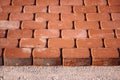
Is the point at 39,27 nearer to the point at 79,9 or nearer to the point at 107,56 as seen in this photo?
the point at 79,9

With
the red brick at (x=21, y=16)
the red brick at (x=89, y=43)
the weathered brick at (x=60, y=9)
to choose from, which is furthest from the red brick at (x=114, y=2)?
the red brick at (x=21, y=16)

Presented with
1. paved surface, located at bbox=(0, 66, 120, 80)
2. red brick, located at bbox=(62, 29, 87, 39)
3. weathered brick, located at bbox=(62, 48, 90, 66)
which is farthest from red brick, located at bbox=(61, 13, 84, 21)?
paved surface, located at bbox=(0, 66, 120, 80)

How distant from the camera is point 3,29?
1.76 m

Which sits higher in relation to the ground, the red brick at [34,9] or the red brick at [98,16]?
the red brick at [34,9]

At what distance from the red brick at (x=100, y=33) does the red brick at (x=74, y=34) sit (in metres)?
0.05

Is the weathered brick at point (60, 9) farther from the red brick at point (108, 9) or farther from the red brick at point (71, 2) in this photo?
the red brick at point (108, 9)

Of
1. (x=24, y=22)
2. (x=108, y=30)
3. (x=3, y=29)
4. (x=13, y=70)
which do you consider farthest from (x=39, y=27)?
(x=108, y=30)

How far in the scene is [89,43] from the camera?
1.66 meters

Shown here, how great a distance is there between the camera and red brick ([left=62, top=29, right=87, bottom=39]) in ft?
5.61

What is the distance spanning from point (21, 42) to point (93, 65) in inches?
20.9

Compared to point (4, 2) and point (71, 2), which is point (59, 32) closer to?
point (71, 2)

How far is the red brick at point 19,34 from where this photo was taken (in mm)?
1705

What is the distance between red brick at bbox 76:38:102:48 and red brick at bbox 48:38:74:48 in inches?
2.1

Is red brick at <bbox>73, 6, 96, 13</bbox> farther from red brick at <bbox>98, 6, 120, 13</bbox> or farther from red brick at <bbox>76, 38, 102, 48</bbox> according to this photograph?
red brick at <bbox>76, 38, 102, 48</bbox>
